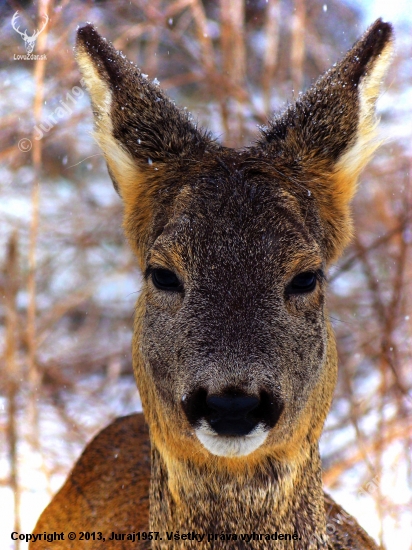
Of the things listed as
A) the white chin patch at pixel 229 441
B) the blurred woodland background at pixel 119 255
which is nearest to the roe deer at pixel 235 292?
the white chin patch at pixel 229 441

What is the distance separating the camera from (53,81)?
7242mm

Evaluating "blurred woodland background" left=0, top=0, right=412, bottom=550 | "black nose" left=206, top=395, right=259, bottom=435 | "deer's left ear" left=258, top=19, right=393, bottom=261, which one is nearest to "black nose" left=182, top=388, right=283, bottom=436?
"black nose" left=206, top=395, right=259, bottom=435

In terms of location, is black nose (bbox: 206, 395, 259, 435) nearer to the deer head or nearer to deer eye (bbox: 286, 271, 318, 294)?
the deer head

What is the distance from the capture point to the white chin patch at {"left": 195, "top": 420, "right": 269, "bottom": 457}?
264 centimetres

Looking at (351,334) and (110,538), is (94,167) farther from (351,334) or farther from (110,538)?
(110,538)

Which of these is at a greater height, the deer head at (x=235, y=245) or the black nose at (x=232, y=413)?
the deer head at (x=235, y=245)

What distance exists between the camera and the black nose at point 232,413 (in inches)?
99.2

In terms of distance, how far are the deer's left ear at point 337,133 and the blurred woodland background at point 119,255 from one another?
2454mm

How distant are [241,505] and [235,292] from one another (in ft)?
2.81

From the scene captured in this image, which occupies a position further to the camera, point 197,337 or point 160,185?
point 160,185

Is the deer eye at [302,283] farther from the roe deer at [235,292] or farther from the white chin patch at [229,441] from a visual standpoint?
the white chin patch at [229,441]

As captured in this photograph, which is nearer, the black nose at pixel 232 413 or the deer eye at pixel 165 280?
the black nose at pixel 232 413

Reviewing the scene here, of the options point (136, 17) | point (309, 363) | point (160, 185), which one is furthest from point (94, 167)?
point (309, 363)

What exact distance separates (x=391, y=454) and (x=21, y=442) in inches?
129
